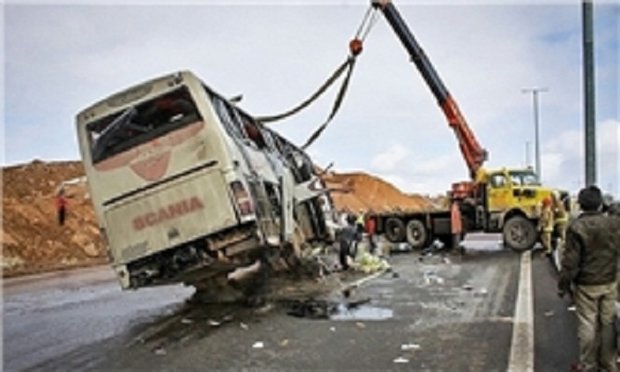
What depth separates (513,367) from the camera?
5648 millimetres

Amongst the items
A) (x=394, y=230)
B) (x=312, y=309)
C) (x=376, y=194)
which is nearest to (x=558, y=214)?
(x=394, y=230)

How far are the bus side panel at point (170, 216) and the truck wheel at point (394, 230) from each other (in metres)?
15.2

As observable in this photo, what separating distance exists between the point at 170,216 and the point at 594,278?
5141 mm

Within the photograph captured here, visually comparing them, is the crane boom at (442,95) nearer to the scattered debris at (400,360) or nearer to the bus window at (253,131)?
the bus window at (253,131)

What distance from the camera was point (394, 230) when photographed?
23125 mm

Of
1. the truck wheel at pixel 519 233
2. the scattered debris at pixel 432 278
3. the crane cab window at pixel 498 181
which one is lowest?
the scattered debris at pixel 432 278

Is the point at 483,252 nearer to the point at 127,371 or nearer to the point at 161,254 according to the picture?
the point at 161,254

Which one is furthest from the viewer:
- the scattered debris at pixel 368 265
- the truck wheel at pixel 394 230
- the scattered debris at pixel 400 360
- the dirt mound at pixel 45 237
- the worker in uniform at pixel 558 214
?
the dirt mound at pixel 45 237

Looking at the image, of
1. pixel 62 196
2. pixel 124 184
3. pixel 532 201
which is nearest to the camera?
pixel 124 184

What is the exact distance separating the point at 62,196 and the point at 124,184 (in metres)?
2.13

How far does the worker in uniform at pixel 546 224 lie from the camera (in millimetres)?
18141

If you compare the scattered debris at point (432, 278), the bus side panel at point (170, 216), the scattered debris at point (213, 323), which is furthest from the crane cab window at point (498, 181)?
the bus side panel at point (170, 216)

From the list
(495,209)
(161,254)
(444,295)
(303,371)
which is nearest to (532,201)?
(495,209)

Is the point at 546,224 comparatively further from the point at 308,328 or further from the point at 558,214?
the point at 308,328
